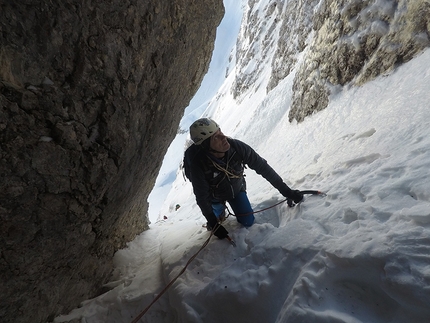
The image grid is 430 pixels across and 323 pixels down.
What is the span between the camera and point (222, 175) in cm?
372

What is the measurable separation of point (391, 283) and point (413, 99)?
197 inches

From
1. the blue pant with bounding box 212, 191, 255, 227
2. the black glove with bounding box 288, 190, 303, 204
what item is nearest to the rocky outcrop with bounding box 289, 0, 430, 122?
the black glove with bounding box 288, 190, 303, 204

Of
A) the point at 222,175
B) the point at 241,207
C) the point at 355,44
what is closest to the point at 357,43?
the point at 355,44

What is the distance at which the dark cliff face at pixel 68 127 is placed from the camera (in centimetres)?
213

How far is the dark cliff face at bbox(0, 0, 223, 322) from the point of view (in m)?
2.13

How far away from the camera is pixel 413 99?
5.48 meters

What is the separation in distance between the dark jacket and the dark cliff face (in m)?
0.94

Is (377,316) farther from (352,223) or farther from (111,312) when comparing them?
(111,312)

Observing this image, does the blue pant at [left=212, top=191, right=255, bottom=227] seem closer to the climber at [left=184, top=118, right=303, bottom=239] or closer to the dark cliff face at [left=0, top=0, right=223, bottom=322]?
the climber at [left=184, top=118, right=303, bottom=239]

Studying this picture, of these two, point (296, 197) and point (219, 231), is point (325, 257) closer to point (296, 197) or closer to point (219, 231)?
point (296, 197)

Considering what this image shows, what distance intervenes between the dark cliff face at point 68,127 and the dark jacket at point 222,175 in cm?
94

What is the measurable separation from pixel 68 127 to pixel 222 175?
6.66 feet

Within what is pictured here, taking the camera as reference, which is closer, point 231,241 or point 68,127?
point 68,127

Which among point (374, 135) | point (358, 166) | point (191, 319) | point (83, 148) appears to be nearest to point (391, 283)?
point (191, 319)
